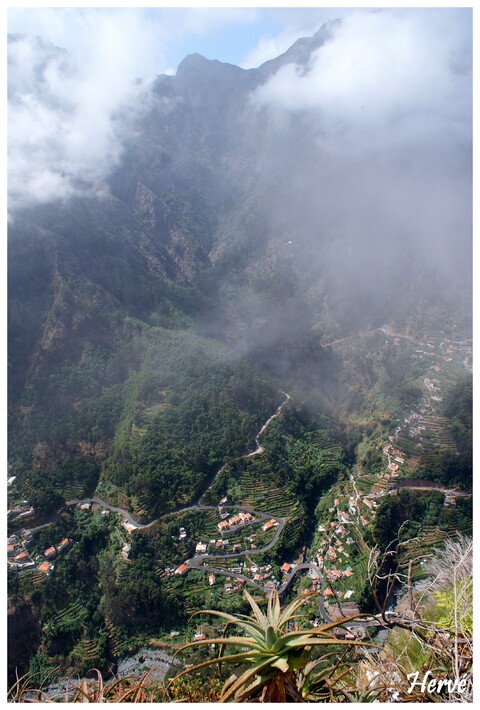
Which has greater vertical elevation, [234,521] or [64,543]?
[234,521]

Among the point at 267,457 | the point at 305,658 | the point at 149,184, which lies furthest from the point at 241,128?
the point at 305,658

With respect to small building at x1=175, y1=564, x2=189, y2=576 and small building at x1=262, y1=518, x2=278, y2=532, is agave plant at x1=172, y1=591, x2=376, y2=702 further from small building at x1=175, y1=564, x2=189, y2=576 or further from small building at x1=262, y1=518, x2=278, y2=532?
small building at x1=262, y1=518, x2=278, y2=532

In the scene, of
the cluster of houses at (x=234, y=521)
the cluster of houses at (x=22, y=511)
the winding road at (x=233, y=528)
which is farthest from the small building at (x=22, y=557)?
the cluster of houses at (x=234, y=521)

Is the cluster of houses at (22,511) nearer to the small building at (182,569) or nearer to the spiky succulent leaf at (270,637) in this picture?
the small building at (182,569)

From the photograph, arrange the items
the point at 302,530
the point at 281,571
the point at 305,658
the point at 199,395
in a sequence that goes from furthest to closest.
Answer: the point at 199,395 < the point at 302,530 < the point at 281,571 < the point at 305,658

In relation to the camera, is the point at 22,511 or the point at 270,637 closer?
the point at 270,637

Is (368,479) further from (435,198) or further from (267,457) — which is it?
(435,198)

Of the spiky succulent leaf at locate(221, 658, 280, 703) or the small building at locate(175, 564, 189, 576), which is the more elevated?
the spiky succulent leaf at locate(221, 658, 280, 703)

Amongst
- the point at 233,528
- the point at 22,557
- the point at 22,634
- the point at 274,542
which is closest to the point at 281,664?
the point at 274,542

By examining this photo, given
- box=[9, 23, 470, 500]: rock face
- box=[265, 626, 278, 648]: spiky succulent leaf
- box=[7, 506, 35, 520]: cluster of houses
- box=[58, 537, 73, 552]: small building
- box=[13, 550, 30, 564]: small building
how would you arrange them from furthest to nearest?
box=[9, 23, 470, 500]: rock face, box=[7, 506, 35, 520]: cluster of houses, box=[58, 537, 73, 552]: small building, box=[13, 550, 30, 564]: small building, box=[265, 626, 278, 648]: spiky succulent leaf

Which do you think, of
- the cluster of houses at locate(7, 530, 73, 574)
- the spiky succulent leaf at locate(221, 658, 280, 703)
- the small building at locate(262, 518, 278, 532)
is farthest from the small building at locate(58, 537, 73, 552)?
the spiky succulent leaf at locate(221, 658, 280, 703)

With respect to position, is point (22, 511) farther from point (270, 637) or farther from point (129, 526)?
point (270, 637)
